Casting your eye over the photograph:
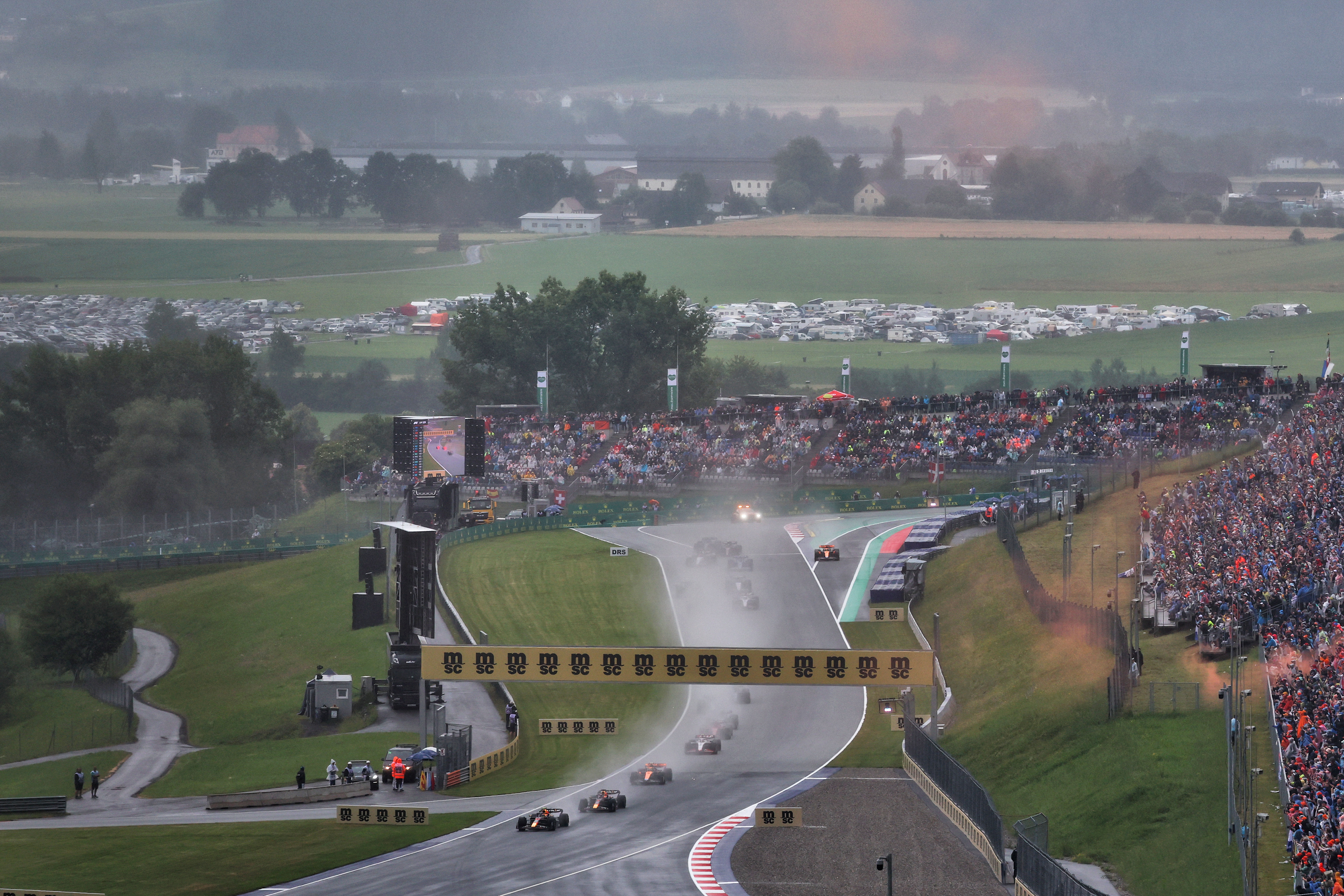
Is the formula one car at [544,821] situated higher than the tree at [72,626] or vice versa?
the formula one car at [544,821]

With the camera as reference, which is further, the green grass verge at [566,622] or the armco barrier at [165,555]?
the armco barrier at [165,555]

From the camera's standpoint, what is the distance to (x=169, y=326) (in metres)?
180

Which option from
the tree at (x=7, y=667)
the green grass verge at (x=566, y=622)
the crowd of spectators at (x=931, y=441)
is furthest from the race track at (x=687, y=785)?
the tree at (x=7, y=667)

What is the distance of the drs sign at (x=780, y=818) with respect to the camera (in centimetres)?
4072

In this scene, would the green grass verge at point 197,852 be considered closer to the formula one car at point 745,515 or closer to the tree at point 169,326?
the formula one car at point 745,515

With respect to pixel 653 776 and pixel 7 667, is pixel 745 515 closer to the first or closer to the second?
pixel 7 667

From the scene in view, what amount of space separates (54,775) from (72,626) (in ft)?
51.5

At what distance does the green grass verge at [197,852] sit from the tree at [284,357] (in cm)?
12865

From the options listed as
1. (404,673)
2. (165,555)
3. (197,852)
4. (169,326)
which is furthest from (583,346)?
(197,852)

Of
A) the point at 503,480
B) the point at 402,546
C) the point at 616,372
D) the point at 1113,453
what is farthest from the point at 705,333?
the point at 402,546

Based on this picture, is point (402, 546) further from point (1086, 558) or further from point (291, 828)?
point (1086, 558)

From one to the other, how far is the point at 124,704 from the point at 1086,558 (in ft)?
127

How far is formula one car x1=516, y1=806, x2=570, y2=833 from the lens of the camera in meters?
41.0

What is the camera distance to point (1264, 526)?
46.3 m
